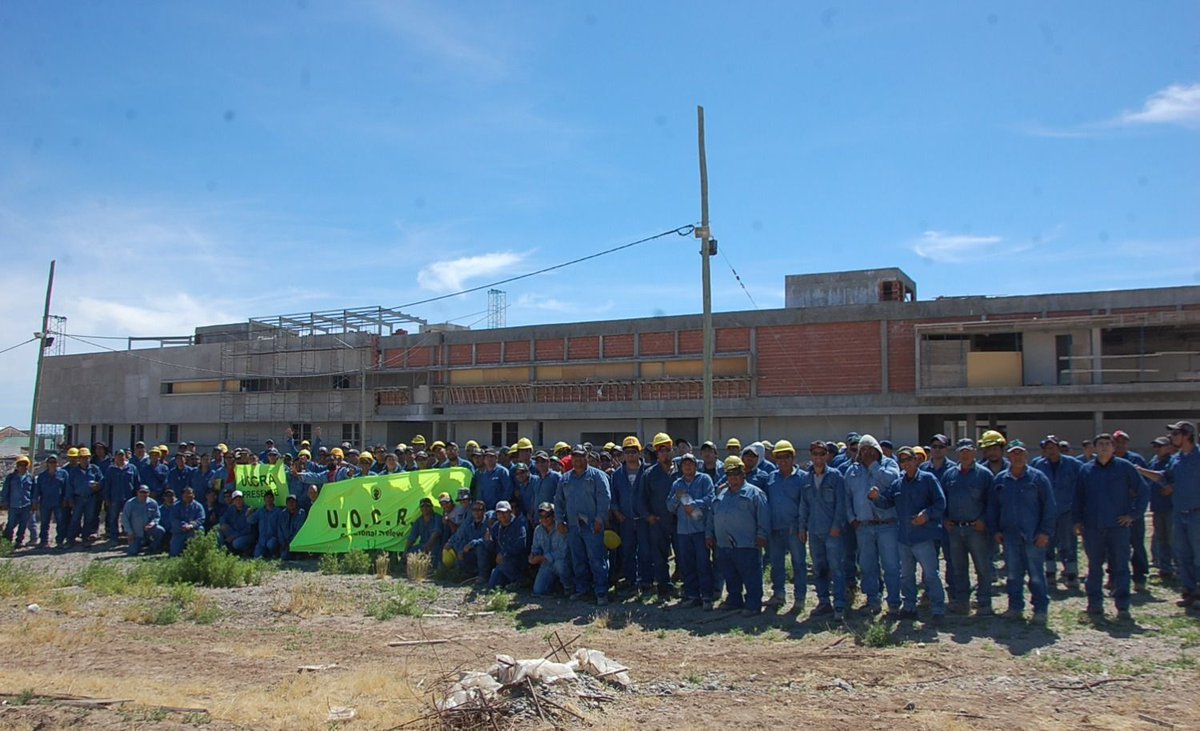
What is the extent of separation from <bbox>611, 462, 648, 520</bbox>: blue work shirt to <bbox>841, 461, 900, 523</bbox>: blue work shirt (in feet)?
9.00

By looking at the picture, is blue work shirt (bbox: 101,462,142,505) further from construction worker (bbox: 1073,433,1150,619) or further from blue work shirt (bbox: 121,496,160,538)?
construction worker (bbox: 1073,433,1150,619)

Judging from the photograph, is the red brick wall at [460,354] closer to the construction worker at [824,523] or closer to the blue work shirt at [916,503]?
the construction worker at [824,523]

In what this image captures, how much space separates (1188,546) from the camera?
10.1 m

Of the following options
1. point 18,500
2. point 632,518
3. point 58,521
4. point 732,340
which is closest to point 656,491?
point 632,518

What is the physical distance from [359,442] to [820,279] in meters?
22.0

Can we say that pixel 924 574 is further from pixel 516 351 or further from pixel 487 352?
pixel 487 352

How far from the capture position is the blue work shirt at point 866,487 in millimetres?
9891

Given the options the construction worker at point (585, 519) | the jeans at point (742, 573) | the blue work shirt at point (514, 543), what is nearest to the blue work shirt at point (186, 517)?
the blue work shirt at point (514, 543)

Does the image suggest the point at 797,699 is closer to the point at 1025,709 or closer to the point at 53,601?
the point at 1025,709

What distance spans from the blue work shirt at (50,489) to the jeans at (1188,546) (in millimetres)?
18298

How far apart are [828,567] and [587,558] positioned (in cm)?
316

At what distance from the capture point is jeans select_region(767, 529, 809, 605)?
10750 mm

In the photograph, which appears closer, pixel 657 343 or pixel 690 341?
pixel 690 341

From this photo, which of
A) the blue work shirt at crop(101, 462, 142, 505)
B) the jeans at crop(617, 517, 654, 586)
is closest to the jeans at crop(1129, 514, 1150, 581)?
the jeans at crop(617, 517, 654, 586)
